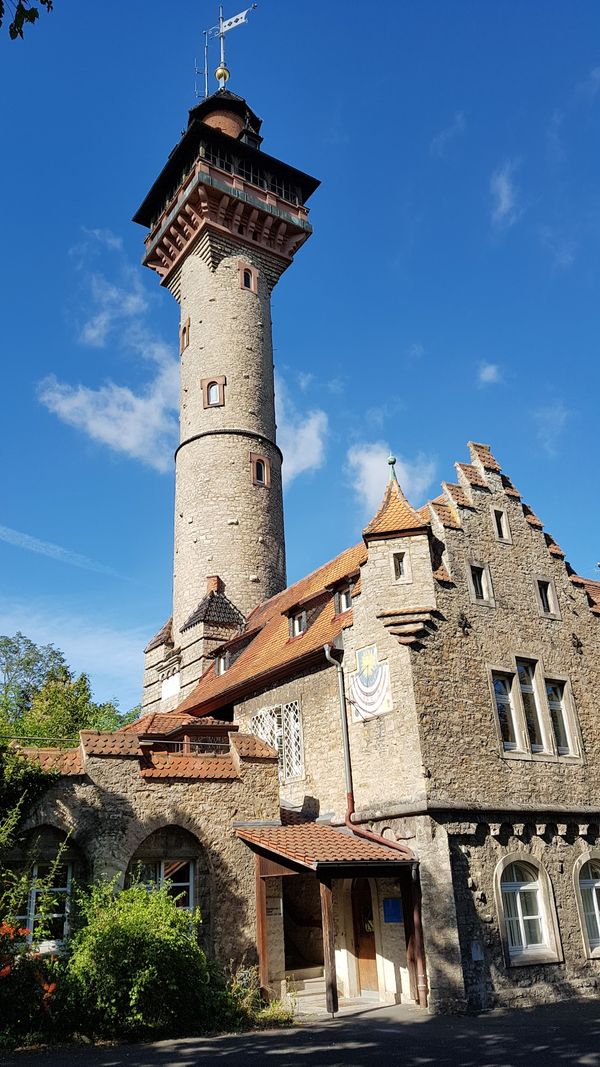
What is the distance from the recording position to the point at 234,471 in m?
29.8

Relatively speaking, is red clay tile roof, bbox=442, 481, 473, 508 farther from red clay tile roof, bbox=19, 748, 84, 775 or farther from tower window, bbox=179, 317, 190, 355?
tower window, bbox=179, 317, 190, 355

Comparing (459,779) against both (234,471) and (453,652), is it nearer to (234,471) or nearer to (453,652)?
(453,652)

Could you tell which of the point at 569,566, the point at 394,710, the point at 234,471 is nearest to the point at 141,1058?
the point at 394,710

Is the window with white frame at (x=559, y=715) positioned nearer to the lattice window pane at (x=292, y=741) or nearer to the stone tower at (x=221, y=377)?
the lattice window pane at (x=292, y=741)

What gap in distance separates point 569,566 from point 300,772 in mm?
7896

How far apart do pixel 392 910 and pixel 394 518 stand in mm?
7323

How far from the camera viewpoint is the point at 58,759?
1378 centimetres

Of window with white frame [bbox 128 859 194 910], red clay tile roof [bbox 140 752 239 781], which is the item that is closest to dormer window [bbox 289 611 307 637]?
red clay tile roof [bbox 140 752 239 781]

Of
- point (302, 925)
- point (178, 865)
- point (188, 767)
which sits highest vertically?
point (188, 767)

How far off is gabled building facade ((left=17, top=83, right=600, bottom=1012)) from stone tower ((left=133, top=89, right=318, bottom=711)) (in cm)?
741

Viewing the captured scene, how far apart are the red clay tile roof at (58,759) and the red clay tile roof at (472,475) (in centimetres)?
977

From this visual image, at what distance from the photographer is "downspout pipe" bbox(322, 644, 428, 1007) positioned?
43.6ft

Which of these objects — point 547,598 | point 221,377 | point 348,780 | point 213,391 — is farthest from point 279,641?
point 221,377

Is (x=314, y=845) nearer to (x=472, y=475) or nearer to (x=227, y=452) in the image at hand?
(x=472, y=475)
